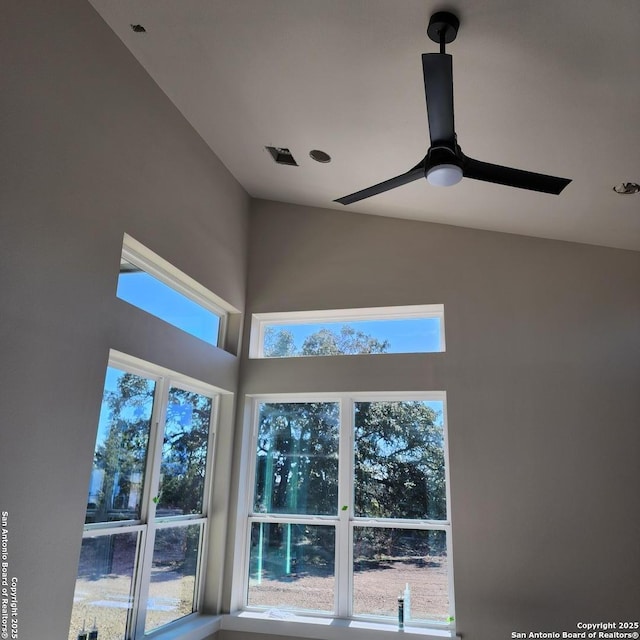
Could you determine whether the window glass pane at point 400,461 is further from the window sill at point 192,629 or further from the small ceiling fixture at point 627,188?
the small ceiling fixture at point 627,188

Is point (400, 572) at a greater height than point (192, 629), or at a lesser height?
greater

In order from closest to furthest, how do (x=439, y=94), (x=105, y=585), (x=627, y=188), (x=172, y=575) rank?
(x=439, y=94)
(x=105, y=585)
(x=627, y=188)
(x=172, y=575)

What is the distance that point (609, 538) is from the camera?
3.44 metres

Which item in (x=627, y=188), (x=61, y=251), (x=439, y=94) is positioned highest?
(x=627, y=188)

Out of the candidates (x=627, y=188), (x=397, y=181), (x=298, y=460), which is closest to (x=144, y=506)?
(x=298, y=460)

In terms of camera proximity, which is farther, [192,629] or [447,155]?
[192,629]

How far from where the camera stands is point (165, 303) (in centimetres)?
362

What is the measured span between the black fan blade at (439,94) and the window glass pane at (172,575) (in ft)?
9.95

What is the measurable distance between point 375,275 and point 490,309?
98 centimetres

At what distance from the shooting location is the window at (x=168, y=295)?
3238mm

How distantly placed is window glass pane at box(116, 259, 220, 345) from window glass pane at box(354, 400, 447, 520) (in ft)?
4.76

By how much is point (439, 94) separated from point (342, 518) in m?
3.18

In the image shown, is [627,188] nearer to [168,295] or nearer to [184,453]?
[168,295]

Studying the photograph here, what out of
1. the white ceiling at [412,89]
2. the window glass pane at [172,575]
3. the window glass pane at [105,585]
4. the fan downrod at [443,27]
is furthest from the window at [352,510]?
the fan downrod at [443,27]
